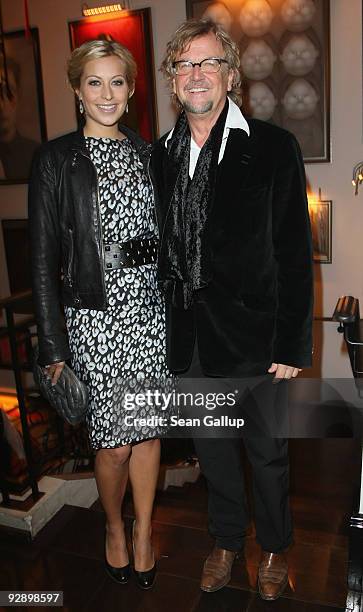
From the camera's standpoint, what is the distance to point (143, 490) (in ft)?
6.32

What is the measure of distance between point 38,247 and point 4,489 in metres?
1.17

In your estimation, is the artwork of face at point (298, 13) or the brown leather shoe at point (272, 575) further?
the artwork of face at point (298, 13)

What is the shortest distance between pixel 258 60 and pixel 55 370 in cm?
301

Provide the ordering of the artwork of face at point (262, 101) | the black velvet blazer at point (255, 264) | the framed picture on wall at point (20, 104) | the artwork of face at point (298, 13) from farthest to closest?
the framed picture on wall at point (20, 104) < the artwork of face at point (262, 101) < the artwork of face at point (298, 13) < the black velvet blazer at point (255, 264)

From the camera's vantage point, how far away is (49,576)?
6.56 ft

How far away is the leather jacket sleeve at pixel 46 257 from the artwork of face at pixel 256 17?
2761 mm

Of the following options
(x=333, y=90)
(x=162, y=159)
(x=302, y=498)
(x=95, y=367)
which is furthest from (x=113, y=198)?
(x=333, y=90)

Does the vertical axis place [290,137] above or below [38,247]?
A: above

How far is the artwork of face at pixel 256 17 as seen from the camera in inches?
151

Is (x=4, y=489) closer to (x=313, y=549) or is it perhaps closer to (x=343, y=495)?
(x=313, y=549)

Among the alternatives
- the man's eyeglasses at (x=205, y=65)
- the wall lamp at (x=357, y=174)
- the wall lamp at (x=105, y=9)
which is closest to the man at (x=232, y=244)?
the man's eyeglasses at (x=205, y=65)

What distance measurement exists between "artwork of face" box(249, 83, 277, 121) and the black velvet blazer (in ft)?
8.14

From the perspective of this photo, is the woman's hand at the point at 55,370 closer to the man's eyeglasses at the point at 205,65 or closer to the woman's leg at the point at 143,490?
the woman's leg at the point at 143,490

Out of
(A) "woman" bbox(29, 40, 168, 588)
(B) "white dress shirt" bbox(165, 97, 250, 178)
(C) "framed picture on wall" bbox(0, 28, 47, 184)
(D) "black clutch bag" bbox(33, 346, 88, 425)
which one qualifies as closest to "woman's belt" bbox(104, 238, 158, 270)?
(A) "woman" bbox(29, 40, 168, 588)
